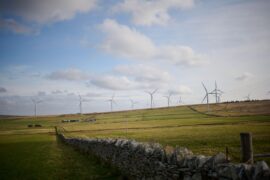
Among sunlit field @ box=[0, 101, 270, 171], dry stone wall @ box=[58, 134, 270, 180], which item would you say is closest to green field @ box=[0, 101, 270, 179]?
sunlit field @ box=[0, 101, 270, 171]

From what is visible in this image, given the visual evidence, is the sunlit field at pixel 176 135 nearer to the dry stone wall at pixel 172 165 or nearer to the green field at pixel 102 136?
the green field at pixel 102 136

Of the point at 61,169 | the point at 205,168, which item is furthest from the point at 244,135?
the point at 61,169

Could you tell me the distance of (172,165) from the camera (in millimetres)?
8570

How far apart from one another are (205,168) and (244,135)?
1.60m

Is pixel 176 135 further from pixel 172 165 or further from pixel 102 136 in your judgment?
pixel 172 165

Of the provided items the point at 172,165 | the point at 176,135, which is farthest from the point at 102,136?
the point at 172,165

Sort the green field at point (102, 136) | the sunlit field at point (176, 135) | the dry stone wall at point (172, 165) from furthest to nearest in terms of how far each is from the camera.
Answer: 1. the sunlit field at point (176, 135)
2. the green field at point (102, 136)
3. the dry stone wall at point (172, 165)

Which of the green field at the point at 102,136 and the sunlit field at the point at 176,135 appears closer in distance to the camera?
the green field at the point at 102,136

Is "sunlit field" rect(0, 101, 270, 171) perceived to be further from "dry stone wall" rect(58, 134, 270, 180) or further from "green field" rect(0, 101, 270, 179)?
"dry stone wall" rect(58, 134, 270, 180)

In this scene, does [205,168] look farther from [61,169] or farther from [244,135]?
[61,169]

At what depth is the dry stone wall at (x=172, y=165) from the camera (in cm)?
572

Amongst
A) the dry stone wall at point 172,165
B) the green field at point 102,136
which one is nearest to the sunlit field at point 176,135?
the green field at point 102,136

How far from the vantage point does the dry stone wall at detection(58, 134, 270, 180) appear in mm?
5723

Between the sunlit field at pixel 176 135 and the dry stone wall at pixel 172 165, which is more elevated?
the dry stone wall at pixel 172 165
